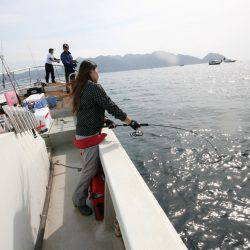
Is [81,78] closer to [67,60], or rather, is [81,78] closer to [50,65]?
[67,60]

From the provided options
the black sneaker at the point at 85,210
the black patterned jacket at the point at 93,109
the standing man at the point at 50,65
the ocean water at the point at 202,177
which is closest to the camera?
the black patterned jacket at the point at 93,109

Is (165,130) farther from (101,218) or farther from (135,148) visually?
(101,218)

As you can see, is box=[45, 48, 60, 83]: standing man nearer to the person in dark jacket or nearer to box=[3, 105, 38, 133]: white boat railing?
box=[3, 105, 38, 133]: white boat railing

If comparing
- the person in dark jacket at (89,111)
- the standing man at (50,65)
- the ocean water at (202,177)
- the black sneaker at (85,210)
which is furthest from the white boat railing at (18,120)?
the standing man at (50,65)

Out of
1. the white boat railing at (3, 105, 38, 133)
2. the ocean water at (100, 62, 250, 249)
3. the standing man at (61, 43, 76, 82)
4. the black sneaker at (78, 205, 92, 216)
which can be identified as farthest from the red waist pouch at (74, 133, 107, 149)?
the standing man at (61, 43, 76, 82)

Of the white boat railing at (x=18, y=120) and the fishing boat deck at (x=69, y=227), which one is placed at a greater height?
the white boat railing at (x=18, y=120)

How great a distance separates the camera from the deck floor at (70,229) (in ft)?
11.7

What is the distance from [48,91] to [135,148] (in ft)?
19.3

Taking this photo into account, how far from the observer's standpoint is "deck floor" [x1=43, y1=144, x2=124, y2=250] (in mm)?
3568

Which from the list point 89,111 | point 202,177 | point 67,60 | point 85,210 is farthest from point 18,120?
point 67,60

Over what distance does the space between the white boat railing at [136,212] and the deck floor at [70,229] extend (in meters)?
0.53

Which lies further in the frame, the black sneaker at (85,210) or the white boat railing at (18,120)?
the black sneaker at (85,210)

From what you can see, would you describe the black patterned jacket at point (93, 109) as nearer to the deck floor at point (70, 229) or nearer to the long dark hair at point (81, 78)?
the long dark hair at point (81, 78)

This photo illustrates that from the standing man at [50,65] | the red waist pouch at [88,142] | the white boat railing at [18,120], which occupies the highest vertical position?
the white boat railing at [18,120]
